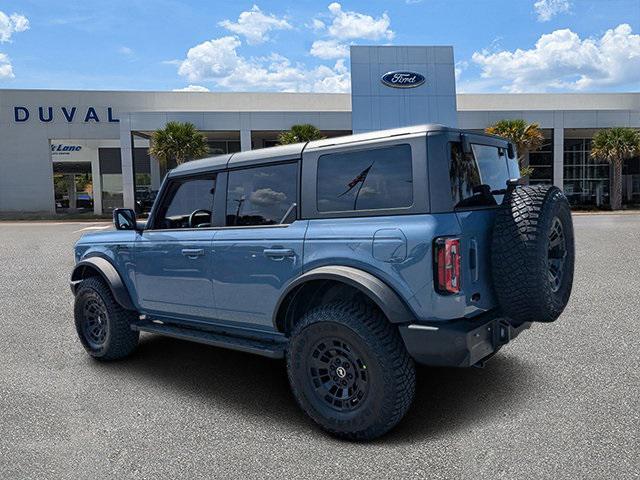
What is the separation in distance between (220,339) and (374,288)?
62.2 inches

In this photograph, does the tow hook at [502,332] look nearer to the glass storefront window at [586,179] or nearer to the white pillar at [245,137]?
the white pillar at [245,137]

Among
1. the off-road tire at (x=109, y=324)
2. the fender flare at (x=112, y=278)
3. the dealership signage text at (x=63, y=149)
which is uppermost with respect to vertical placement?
the dealership signage text at (x=63, y=149)

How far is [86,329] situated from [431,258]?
386 cm

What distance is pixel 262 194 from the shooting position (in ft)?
13.2

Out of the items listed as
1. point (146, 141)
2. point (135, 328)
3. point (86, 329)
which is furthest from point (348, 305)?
point (146, 141)

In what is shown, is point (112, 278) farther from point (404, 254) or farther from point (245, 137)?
point (245, 137)

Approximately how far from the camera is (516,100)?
38156 mm

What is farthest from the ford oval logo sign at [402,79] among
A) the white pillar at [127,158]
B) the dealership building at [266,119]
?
the white pillar at [127,158]

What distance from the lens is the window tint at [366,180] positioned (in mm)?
3305

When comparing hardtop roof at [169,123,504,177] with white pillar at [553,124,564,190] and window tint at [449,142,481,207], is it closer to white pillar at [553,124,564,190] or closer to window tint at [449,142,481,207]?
window tint at [449,142,481,207]

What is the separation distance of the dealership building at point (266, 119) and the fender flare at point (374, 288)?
2822 centimetres

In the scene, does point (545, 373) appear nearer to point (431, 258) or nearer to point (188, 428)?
point (431, 258)

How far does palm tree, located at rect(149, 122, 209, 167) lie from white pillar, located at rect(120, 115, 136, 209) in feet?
6.35

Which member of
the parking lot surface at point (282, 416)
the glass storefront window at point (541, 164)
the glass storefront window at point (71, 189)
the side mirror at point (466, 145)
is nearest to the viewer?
the parking lot surface at point (282, 416)
